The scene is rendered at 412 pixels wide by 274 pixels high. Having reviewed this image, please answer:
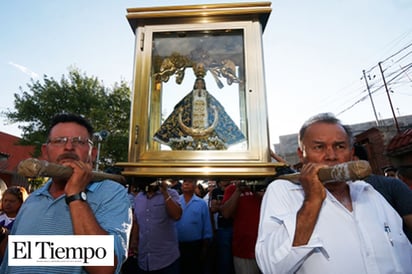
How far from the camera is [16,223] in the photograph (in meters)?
1.26

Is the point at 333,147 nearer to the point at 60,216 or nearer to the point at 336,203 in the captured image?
the point at 336,203

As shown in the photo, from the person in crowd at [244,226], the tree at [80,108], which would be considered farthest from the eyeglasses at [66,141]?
the tree at [80,108]

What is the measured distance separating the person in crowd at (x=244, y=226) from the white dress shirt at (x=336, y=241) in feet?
5.33

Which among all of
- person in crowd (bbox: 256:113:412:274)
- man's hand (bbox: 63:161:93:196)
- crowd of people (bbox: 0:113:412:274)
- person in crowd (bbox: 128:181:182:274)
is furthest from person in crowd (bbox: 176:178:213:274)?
man's hand (bbox: 63:161:93:196)

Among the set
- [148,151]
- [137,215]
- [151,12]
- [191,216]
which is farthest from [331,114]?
[191,216]

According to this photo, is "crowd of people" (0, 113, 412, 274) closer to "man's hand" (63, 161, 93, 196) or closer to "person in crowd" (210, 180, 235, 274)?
"man's hand" (63, 161, 93, 196)

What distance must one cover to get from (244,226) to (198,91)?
1.93 meters

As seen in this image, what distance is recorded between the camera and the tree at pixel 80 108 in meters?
11.6

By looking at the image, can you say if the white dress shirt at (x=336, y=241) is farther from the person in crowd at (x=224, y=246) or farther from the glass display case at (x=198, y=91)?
the person in crowd at (x=224, y=246)

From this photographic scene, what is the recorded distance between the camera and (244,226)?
2.91 metres

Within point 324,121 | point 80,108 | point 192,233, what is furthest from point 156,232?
point 80,108

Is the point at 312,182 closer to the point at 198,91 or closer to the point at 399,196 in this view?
the point at 198,91

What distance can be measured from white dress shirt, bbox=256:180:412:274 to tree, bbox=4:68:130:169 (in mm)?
10573

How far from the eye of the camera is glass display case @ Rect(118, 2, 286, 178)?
127 centimetres
